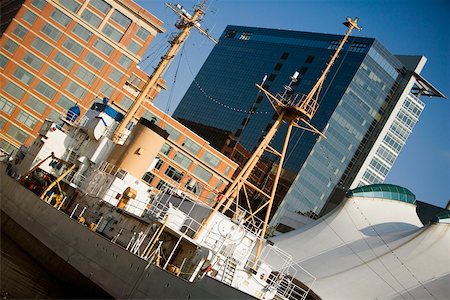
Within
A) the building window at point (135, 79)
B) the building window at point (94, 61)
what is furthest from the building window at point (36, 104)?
the building window at point (135, 79)

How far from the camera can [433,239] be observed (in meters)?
35.2

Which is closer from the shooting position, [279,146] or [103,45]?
[103,45]

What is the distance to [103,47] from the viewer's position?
204 ft

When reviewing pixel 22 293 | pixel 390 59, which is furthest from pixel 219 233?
pixel 390 59

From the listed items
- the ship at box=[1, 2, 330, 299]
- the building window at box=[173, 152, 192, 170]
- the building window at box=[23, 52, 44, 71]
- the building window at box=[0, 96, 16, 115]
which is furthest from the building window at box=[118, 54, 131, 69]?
the ship at box=[1, 2, 330, 299]

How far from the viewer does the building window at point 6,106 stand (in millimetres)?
57969

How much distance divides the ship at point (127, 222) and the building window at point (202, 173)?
1373 inches

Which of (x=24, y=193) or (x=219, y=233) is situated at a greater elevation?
(x=219, y=233)

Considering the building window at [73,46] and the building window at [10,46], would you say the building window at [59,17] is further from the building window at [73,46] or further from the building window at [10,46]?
the building window at [10,46]

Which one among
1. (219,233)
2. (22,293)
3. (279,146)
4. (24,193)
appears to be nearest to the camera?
(22,293)

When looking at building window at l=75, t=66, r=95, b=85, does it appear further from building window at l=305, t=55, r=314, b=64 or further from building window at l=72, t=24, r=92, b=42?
building window at l=305, t=55, r=314, b=64

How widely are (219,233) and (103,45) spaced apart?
42569 mm

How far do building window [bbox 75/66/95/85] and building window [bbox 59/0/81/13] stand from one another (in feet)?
20.7

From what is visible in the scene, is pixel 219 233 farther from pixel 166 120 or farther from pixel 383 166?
pixel 383 166
